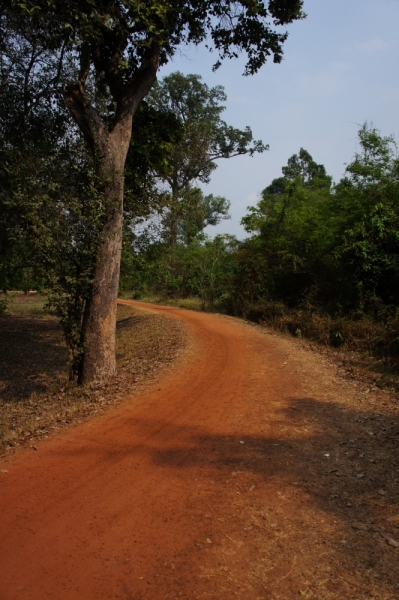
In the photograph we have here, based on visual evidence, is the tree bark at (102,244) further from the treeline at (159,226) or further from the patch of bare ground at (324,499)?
the patch of bare ground at (324,499)

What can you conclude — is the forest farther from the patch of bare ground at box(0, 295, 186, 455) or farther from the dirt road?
the dirt road

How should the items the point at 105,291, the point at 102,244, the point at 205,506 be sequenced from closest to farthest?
the point at 205,506 → the point at 102,244 → the point at 105,291

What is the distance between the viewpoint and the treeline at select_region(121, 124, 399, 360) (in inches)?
508

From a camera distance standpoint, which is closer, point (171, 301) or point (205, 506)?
point (205, 506)

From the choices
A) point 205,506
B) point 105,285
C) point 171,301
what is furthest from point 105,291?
point 171,301

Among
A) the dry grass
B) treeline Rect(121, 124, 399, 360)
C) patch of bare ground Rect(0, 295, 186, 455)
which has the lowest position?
patch of bare ground Rect(0, 295, 186, 455)

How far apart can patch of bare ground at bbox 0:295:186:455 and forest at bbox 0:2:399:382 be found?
877 millimetres

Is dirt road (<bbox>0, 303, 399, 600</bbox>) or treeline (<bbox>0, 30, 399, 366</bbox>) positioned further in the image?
treeline (<bbox>0, 30, 399, 366</bbox>)

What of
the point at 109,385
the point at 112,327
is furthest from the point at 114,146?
the point at 109,385

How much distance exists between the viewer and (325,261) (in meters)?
15.2

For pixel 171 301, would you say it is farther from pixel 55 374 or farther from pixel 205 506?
pixel 205 506

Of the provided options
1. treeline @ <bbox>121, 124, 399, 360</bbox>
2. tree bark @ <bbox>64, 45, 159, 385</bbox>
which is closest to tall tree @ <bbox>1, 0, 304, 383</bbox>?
tree bark @ <bbox>64, 45, 159, 385</bbox>

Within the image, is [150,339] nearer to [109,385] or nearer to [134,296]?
[109,385]

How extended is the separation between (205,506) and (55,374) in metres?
8.77
